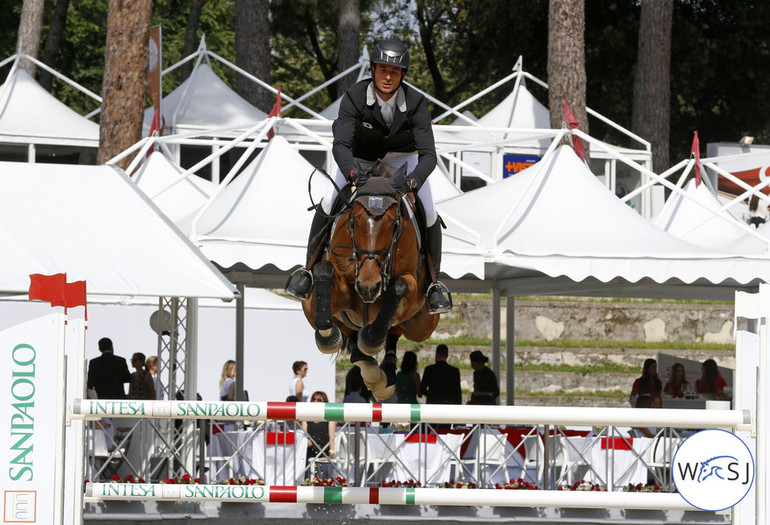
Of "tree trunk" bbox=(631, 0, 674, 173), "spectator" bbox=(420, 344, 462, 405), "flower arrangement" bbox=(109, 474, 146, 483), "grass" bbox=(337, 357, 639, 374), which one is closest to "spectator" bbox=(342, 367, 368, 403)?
"spectator" bbox=(420, 344, 462, 405)

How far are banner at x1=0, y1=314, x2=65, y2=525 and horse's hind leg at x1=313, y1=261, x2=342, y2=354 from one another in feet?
4.64

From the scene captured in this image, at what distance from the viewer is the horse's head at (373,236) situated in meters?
6.03

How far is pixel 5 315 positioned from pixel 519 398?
27.2ft

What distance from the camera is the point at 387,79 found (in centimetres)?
665

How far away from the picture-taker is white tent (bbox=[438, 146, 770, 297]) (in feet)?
36.2

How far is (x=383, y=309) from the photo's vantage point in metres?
6.25

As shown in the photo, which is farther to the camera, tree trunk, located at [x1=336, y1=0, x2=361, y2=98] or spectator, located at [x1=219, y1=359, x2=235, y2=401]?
tree trunk, located at [x1=336, y1=0, x2=361, y2=98]

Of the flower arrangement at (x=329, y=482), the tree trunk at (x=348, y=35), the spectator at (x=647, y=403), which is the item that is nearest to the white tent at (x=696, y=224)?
the spectator at (x=647, y=403)

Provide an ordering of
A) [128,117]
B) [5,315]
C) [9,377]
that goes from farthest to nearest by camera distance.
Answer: [5,315], [128,117], [9,377]

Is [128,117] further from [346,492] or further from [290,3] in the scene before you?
[290,3]

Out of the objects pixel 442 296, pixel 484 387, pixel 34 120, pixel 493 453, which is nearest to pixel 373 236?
pixel 442 296

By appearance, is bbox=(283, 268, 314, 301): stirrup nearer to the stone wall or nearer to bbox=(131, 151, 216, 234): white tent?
bbox=(131, 151, 216, 234): white tent

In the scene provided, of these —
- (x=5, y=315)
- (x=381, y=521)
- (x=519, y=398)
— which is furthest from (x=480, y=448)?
(x=5, y=315)

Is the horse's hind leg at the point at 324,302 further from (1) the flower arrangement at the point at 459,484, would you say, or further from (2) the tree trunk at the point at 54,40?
(2) the tree trunk at the point at 54,40
